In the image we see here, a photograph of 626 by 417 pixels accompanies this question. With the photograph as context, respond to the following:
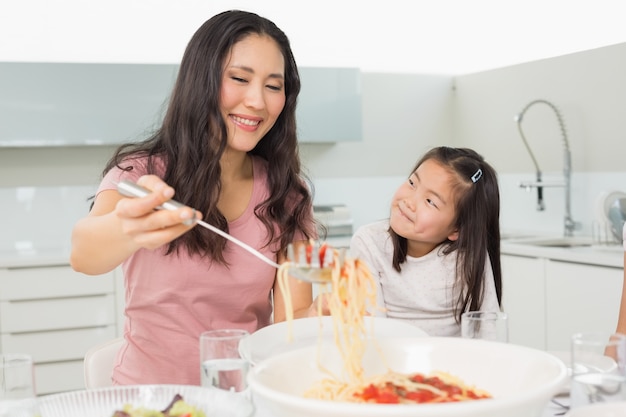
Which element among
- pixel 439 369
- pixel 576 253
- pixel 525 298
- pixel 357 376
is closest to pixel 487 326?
pixel 439 369

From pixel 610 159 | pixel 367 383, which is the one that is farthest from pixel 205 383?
pixel 610 159

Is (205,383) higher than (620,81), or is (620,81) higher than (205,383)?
(620,81)

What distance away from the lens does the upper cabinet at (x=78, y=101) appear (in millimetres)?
3793

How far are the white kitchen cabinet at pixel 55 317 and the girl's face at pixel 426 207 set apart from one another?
2088 millimetres

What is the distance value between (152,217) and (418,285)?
101 centimetres

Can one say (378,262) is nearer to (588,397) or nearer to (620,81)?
(588,397)

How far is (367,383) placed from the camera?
109cm

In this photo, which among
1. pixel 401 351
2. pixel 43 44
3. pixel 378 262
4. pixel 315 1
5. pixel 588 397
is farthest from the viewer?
pixel 315 1

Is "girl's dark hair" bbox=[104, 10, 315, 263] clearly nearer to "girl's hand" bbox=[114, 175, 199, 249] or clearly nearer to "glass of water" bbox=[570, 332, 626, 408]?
"girl's hand" bbox=[114, 175, 199, 249]

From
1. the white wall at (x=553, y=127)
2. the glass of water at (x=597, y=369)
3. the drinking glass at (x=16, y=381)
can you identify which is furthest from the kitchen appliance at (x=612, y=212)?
the drinking glass at (x=16, y=381)

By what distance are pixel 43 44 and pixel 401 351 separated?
3608 millimetres

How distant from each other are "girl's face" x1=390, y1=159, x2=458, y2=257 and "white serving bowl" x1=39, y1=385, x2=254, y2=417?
3.41ft

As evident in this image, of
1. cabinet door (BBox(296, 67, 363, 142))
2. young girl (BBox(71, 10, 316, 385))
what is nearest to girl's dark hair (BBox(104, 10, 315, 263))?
young girl (BBox(71, 10, 316, 385))

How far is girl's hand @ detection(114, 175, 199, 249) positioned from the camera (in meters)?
1.18
